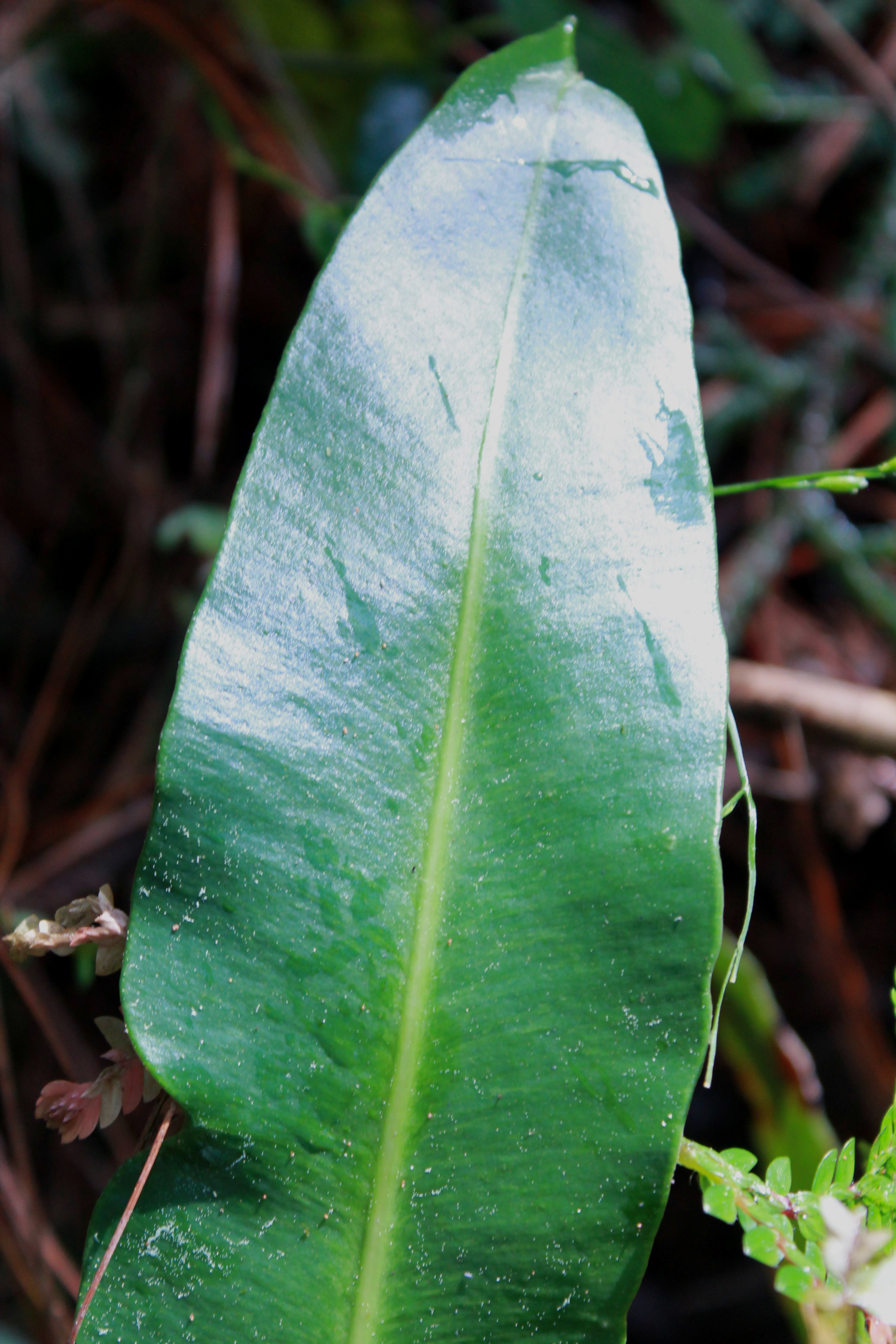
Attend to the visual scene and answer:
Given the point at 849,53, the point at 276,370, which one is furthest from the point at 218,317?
the point at 849,53

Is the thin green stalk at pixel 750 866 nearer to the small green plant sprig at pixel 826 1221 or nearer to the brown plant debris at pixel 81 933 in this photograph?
the small green plant sprig at pixel 826 1221

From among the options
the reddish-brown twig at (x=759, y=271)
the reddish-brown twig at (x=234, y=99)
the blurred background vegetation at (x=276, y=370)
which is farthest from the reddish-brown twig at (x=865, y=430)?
the reddish-brown twig at (x=234, y=99)

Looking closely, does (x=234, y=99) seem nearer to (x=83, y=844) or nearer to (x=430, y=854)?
(x=83, y=844)

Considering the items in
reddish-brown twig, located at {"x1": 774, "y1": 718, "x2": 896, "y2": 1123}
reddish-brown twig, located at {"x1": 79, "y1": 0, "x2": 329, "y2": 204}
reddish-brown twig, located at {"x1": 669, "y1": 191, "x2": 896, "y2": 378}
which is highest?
reddish-brown twig, located at {"x1": 79, "y1": 0, "x2": 329, "y2": 204}

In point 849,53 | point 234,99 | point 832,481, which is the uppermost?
point 234,99

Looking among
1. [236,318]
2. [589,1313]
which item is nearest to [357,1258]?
[589,1313]

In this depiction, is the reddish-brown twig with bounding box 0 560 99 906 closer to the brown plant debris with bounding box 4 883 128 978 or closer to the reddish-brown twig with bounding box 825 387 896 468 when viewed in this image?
the brown plant debris with bounding box 4 883 128 978

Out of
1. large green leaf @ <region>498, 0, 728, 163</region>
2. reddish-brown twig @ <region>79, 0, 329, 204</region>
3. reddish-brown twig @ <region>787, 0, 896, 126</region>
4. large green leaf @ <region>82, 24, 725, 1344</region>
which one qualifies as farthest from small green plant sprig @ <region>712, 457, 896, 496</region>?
reddish-brown twig @ <region>787, 0, 896, 126</region>
